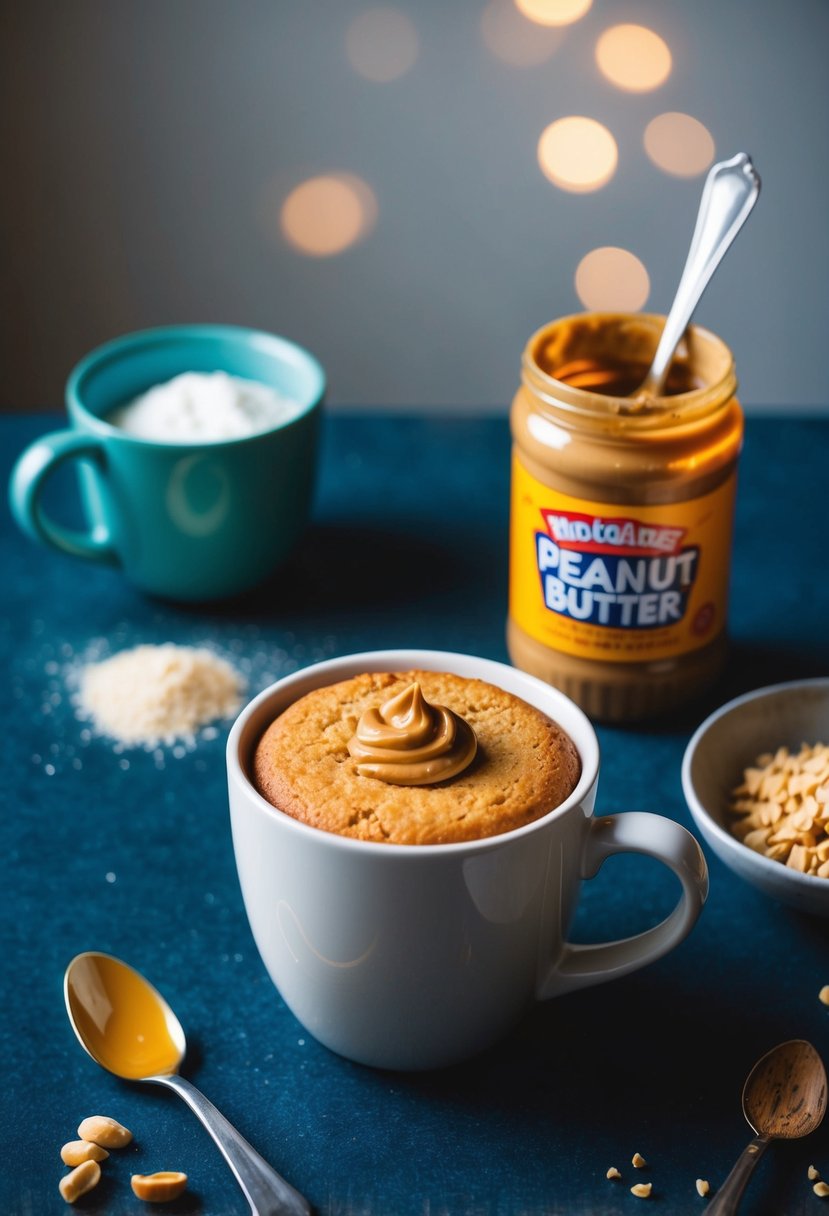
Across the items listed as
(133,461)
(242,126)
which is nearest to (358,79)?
(242,126)

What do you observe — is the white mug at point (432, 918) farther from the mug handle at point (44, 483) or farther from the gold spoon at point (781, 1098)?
the mug handle at point (44, 483)

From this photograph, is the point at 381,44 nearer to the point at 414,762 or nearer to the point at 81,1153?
the point at 414,762

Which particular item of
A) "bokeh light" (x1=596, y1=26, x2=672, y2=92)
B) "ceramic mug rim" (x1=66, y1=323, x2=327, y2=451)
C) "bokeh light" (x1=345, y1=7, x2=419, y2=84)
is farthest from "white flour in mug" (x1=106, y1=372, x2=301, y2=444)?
"bokeh light" (x1=596, y1=26, x2=672, y2=92)

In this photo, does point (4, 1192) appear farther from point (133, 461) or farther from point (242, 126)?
point (242, 126)

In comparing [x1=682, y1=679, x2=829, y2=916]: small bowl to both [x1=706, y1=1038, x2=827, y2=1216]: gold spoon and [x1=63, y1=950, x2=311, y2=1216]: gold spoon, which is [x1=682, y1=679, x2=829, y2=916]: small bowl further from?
[x1=63, y1=950, x2=311, y2=1216]: gold spoon

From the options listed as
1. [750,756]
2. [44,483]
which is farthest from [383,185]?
[750,756]
